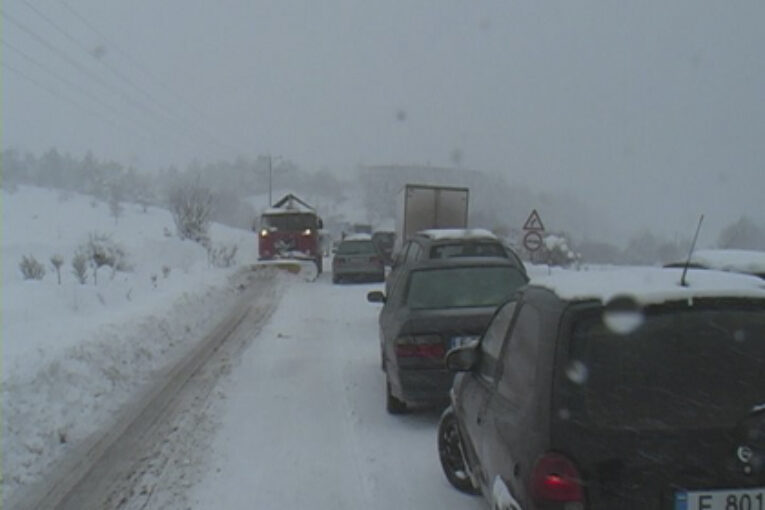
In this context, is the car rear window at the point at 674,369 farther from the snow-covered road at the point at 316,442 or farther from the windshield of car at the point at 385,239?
the windshield of car at the point at 385,239

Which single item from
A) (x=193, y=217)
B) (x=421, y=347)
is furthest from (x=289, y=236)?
(x=421, y=347)

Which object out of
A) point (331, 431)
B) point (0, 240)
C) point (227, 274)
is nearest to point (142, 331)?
point (331, 431)

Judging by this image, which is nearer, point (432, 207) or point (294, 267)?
point (432, 207)

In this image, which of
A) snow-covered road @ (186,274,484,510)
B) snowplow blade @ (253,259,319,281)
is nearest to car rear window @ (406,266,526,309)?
snow-covered road @ (186,274,484,510)

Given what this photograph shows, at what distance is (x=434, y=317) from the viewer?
6875 mm

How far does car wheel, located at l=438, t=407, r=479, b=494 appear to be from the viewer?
5281mm

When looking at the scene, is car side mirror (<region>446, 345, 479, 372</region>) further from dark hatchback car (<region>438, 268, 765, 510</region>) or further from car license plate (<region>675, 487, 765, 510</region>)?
car license plate (<region>675, 487, 765, 510</region>)

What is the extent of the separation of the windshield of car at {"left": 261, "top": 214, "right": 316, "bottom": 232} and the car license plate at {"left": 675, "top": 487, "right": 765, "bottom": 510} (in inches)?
1039

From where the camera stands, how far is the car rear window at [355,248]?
25.4 metres

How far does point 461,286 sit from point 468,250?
3.95 metres

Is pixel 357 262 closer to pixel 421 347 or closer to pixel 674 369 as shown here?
pixel 421 347

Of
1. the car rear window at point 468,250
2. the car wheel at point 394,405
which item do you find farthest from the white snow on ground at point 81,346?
the car rear window at point 468,250

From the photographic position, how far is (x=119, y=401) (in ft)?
25.8

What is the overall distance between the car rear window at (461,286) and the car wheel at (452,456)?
2.02 metres
